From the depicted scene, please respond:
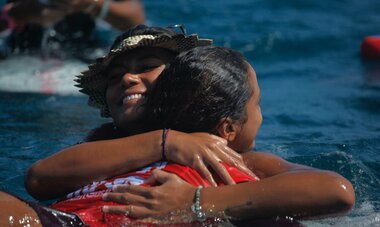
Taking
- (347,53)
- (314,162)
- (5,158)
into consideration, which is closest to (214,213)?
(314,162)

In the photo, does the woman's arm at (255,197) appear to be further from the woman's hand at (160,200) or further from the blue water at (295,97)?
the blue water at (295,97)

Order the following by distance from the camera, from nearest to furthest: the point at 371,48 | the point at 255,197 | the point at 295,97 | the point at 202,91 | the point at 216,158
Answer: the point at 255,197, the point at 216,158, the point at 202,91, the point at 295,97, the point at 371,48

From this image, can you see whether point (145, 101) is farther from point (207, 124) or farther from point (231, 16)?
point (231, 16)

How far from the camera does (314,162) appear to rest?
4695 millimetres

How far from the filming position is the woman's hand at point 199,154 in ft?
10.9

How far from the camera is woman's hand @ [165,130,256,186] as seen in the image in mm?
3330

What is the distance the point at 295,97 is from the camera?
6.76 metres

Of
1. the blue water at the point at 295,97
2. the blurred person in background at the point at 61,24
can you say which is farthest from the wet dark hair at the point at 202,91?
the blurred person in background at the point at 61,24

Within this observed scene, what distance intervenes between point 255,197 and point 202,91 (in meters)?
0.51

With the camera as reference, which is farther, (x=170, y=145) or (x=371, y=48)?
(x=371, y=48)

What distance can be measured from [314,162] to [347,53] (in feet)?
12.2

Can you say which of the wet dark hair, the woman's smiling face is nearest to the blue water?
the wet dark hair

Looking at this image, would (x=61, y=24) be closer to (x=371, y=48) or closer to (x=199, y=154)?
(x=371, y=48)

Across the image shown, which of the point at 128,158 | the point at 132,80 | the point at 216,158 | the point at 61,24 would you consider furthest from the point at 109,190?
the point at 61,24
